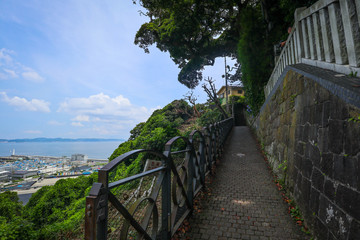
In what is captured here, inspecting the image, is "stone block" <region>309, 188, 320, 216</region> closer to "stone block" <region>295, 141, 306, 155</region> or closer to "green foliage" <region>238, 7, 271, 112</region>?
"stone block" <region>295, 141, 306, 155</region>

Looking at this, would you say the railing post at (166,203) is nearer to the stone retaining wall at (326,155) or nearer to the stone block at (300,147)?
the stone retaining wall at (326,155)

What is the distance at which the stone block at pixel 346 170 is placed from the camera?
133 centimetres

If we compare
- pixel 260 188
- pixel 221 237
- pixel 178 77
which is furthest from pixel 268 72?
pixel 178 77

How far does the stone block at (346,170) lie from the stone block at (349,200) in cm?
6

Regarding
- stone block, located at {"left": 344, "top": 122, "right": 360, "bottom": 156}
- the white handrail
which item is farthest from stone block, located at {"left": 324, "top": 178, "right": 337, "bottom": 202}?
the white handrail

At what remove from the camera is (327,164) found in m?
1.83

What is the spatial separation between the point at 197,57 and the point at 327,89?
18.5 meters

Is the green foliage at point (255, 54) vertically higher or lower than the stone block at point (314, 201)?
higher

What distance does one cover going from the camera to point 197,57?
749 inches

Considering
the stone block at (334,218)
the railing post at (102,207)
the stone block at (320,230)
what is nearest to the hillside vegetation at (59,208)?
the railing post at (102,207)

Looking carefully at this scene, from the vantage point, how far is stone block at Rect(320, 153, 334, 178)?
→ 68.2 inches

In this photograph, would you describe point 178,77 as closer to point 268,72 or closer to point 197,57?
point 197,57

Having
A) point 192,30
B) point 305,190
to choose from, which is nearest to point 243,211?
point 305,190

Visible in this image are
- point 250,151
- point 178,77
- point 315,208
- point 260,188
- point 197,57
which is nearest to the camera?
point 315,208
